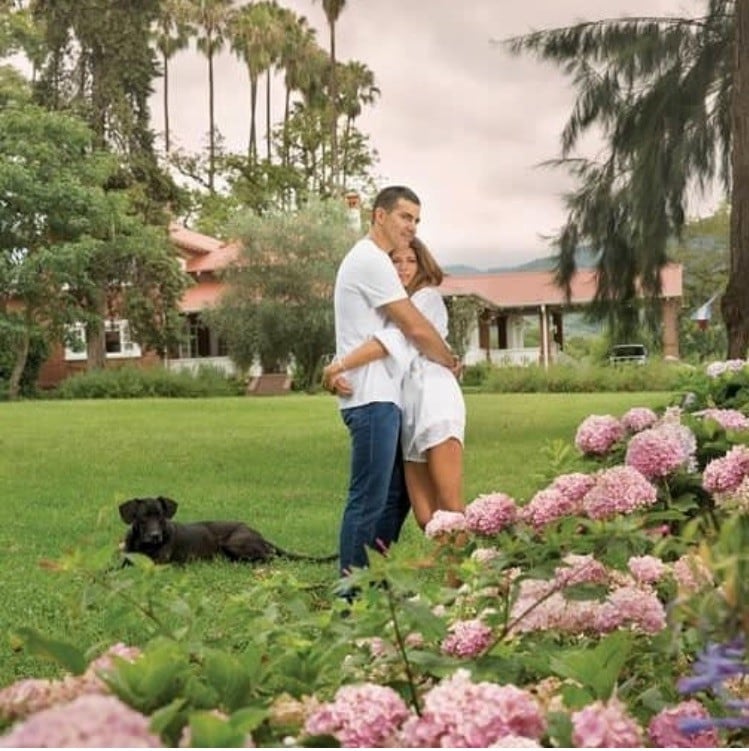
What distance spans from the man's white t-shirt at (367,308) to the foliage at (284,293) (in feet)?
92.9

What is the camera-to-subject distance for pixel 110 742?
886 millimetres

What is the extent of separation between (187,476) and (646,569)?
32.4 feet

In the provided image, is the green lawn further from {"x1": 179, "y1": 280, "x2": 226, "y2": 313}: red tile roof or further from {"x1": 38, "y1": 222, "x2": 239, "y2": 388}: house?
{"x1": 179, "y1": 280, "x2": 226, "y2": 313}: red tile roof

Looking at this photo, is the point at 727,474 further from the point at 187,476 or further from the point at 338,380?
the point at 187,476

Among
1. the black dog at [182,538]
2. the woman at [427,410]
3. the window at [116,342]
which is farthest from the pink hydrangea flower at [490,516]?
the window at [116,342]

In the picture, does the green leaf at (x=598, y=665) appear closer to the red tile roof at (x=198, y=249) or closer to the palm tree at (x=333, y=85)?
the red tile roof at (x=198, y=249)

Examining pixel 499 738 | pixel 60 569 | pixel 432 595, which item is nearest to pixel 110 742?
pixel 499 738

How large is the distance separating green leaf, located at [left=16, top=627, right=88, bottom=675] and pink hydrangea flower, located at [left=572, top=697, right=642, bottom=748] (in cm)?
53

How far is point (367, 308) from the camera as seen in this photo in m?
4.30

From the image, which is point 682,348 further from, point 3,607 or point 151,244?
point 3,607

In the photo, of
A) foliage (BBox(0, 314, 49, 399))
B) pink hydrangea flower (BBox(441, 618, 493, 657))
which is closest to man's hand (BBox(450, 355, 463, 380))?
pink hydrangea flower (BBox(441, 618, 493, 657))

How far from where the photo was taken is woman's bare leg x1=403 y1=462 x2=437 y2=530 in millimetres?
4531

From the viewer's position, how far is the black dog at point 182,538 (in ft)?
20.7

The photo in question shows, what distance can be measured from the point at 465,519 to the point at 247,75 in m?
49.7
